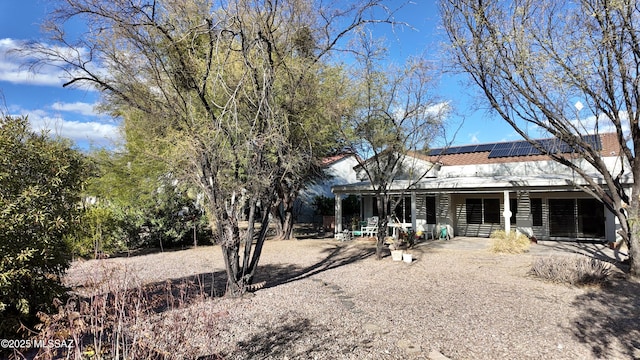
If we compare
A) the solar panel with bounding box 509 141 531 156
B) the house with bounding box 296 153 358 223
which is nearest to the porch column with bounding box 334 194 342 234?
the house with bounding box 296 153 358 223

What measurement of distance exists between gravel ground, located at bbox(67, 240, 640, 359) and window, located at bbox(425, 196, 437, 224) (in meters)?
7.20

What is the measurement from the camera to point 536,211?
1584 cm

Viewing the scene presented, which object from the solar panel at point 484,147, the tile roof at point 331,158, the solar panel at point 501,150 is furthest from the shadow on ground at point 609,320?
the solar panel at point 484,147

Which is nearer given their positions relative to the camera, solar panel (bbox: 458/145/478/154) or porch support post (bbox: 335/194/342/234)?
porch support post (bbox: 335/194/342/234)

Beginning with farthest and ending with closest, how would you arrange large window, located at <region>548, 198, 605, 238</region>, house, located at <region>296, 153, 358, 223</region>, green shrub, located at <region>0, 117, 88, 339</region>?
house, located at <region>296, 153, 358, 223</region>, large window, located at <region>548, 198, 605, 238</region>, green shrub, located at <region>0, 117, 88, 339</region>

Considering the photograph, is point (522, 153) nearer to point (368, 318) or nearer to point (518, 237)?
point (518, 237)

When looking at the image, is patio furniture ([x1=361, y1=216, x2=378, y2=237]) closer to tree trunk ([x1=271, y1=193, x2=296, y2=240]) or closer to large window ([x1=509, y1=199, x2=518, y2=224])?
tree trunk ([x1=271, y1=193, x2=296, y2=240])

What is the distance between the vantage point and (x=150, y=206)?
13695 millimetres

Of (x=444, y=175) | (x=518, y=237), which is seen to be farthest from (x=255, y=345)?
(x=444, y=175)

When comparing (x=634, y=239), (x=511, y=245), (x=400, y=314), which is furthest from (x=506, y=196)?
(x=400, y=314)

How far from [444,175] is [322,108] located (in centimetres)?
1197

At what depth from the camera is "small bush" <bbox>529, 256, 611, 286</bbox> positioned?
305 inches

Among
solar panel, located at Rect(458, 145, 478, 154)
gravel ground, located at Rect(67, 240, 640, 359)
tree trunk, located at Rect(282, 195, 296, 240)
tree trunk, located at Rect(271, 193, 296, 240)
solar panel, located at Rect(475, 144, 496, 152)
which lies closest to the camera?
gravel ground, located at Rect(67, 240, 640, 359)

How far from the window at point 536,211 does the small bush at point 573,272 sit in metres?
7.98
